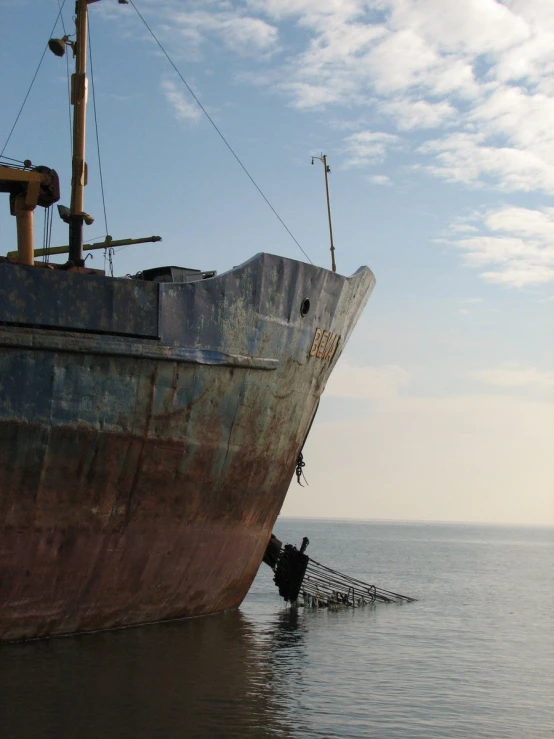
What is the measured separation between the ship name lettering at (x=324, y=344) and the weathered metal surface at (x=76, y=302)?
11.0ft

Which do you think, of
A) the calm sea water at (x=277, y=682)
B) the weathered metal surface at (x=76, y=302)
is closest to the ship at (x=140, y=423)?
the weathered metal surface at (x=76, y=302)

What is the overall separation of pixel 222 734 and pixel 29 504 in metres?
3.46

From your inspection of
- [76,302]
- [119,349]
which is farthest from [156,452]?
[76,302]

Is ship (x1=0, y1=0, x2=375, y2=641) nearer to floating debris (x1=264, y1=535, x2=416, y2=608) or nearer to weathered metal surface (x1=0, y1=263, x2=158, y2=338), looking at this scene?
weathered metal surface (x1=0, y1=263, x2=158, y2=338)

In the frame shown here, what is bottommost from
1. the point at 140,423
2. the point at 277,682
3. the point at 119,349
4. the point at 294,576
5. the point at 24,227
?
the point at 277,682

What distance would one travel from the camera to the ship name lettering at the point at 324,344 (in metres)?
13.7

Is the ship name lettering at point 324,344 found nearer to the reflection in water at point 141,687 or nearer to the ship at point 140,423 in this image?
the ship at point 140,423

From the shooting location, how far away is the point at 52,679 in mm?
9617

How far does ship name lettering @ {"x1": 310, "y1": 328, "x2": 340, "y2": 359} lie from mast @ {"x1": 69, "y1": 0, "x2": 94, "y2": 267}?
12.8 feet

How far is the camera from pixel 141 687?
32.3 feet

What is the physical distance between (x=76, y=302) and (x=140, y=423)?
1672mm

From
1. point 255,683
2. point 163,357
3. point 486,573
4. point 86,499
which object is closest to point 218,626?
point 255,683

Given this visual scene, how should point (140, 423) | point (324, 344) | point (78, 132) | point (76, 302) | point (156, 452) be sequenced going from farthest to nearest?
point (78, 132) → point (324, 344) → point (156, 452) → point (140, 423) → point (76, 302)

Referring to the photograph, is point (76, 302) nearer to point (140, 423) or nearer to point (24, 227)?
point (140, 423)
